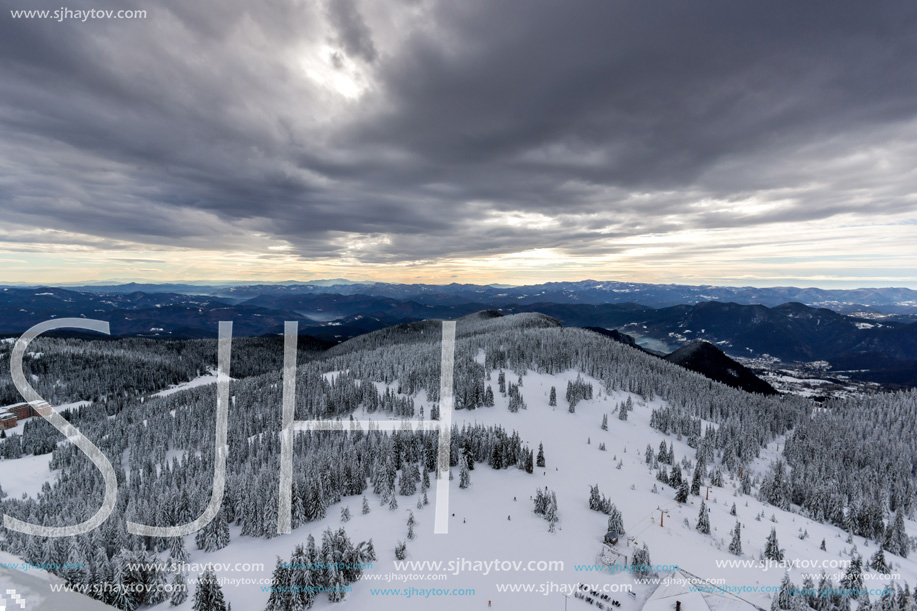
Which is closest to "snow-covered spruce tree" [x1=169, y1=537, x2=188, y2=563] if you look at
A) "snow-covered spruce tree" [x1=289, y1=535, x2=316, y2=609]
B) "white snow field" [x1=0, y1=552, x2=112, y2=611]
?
"snow-covered spruce tree" [x1=289, y1=535, x2=316, y2=609]

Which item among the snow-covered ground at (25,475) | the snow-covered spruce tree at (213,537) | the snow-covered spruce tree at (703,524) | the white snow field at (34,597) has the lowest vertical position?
the snow-covered ground at (25,475)

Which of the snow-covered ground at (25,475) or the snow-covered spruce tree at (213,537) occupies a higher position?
the snow-covered spruce tree at (213,537)

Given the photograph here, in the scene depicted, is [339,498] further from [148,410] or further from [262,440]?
[148,410]

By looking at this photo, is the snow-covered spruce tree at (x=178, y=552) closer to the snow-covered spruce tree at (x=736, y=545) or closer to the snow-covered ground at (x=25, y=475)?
the snow-covered ground at (x=25, y=475)

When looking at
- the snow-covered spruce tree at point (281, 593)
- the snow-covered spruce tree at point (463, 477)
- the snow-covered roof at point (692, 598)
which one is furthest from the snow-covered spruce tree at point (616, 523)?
the snow-covered spruce tree at point (281, 593)

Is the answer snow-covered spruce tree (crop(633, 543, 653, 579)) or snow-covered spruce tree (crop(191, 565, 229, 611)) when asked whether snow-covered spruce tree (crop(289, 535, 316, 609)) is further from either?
snow-covered spruce tree (crop(633, 543, 653, 579))

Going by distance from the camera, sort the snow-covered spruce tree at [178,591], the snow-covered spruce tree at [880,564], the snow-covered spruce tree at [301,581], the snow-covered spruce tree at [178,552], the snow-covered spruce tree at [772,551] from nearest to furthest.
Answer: the snow-covered spruce tree at [301,581] → the snow-covered spruce tree at [178,591] → the snow-covered spruce tree at [178,552] → the snow-covered spruce tree at [772,551] → the snow-covered spruce tree at [880,564]
